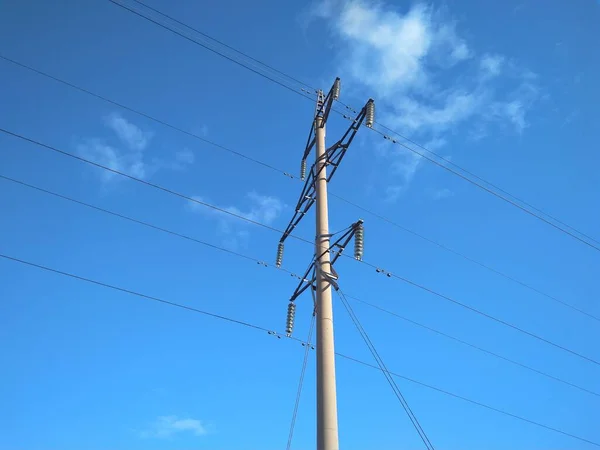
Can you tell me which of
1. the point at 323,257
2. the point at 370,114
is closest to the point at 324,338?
the point at 323,257

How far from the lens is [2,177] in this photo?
14242 millimetres

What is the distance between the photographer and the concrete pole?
36.2ft

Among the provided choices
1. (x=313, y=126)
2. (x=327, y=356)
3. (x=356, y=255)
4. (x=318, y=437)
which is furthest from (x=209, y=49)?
(x=318, y=437)

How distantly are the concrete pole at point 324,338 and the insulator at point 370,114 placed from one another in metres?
2.02

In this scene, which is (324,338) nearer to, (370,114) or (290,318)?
(290,318)

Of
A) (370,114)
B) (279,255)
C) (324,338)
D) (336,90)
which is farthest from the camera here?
(279,255)

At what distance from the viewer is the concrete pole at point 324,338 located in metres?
11.0

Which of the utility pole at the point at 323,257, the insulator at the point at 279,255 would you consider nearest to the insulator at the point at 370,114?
the utility pole at the point at 323,257

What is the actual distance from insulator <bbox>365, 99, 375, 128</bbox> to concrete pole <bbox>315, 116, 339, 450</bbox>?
6.64 feet

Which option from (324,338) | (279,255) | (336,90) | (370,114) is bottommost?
(324,338)

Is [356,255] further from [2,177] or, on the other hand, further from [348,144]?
[2,177]

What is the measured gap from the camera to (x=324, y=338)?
12.4 metres

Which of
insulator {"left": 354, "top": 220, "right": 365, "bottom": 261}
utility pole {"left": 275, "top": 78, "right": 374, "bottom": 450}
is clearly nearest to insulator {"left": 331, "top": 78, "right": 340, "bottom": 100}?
utility pole {"left": 275, "top": 78, "right": 374, "bottom": 450}

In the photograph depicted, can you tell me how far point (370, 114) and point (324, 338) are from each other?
318 inches
